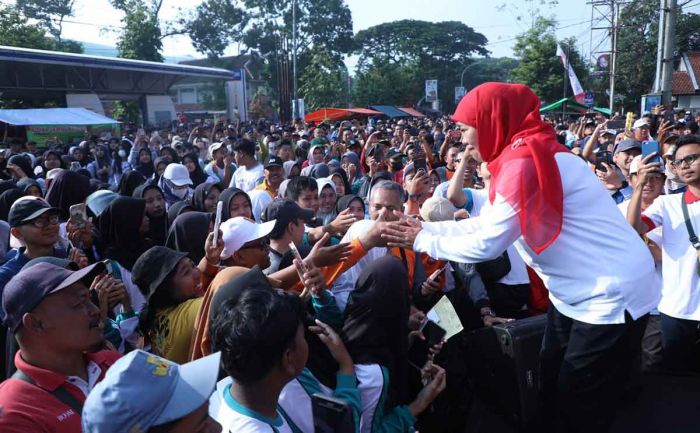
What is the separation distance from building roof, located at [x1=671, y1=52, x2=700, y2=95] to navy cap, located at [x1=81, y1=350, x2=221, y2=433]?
140 ft

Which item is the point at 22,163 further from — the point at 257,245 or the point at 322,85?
the point at 322,85

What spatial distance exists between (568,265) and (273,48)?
5968cm

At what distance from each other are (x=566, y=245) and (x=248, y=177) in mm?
5279

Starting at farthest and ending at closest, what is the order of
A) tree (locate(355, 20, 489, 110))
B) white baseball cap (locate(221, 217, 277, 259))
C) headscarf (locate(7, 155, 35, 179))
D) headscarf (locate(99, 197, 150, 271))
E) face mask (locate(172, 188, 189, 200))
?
tree (locate(355, 20, 489, 110)), headscarf (locate(7, 155, 35, 179)), face mask (locate(172, 188, 189, 200)), headscarf (locate(99, 197, 150, 271)), white baseball cap (locate(221, 217, 277, 259))

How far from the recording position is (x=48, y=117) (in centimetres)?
1781

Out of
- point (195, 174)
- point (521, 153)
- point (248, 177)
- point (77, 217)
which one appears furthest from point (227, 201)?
point (195, 174)

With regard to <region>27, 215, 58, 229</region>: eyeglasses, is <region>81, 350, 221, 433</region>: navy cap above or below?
below

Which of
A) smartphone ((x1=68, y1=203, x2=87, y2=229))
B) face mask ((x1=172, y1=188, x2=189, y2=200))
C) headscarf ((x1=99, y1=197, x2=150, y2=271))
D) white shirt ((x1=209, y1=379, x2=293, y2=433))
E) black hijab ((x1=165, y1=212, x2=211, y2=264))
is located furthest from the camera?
face mask ((x1=172, y1=188, x2=189, y2=200))

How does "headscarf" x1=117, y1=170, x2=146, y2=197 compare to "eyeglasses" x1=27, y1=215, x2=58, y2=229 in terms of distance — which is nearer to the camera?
"eyeglasses" x1=27, y1=215, x2=58, y2=229

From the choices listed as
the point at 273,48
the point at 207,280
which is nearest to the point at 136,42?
the point at 273,48

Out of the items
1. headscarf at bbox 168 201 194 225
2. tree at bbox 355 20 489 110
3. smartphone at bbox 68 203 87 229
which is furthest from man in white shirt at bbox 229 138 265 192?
tree at bbox 355 20 489 110

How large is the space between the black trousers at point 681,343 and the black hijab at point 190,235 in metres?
3.11

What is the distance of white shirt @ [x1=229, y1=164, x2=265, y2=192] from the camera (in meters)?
7.03

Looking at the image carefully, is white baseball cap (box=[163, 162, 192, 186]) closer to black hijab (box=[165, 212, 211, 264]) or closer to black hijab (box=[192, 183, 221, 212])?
black hijab (box=[192, 183, 221, 212])
